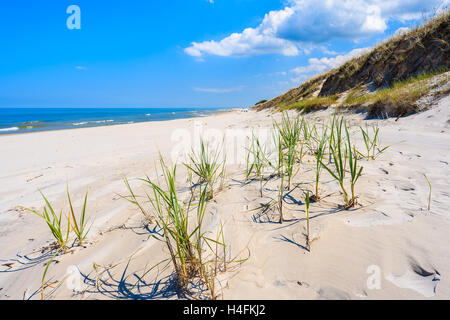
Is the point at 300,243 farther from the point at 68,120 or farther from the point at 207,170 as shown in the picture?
the point at 68,120

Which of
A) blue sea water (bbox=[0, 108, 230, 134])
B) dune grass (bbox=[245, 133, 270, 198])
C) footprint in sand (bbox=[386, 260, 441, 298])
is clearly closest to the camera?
footprint in sand (bbox=[386, 260, 441, 298])

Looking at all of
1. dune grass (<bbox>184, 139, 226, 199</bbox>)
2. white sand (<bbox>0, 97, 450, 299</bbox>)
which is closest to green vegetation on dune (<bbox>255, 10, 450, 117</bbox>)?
white sand (<bbox>0, 97, 450, 299</bbox>)

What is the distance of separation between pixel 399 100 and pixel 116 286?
5.81m

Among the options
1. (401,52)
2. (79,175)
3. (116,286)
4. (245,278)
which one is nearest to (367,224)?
(245,278)

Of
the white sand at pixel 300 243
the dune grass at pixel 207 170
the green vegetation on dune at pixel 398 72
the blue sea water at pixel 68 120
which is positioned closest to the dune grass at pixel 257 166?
the white sand at pixel 300 243

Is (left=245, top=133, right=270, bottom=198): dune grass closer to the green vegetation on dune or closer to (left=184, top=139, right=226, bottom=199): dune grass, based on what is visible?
(left=184, top=139, right=226, bottom=199): dune grass

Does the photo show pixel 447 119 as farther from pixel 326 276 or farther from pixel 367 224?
pixel 326 276

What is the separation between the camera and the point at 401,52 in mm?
8008

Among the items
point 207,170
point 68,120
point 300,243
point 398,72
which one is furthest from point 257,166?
point 68,120

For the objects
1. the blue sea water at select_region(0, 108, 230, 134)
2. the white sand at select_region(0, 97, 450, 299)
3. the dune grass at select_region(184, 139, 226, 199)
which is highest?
the blue sea water at select_region(0, 108, 230, 134)

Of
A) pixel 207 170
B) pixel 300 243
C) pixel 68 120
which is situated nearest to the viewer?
pixel 300 243

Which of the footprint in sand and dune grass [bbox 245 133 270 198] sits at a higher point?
dune grass [bbox 245 133 270 198]

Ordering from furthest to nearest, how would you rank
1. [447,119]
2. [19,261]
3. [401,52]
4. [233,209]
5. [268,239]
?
[401,52] → [447,119] → [233,209] → [19,261] → [268,239]

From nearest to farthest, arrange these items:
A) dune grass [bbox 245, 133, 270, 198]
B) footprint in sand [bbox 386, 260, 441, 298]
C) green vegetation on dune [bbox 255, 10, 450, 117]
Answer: footprint in sand [bbox 386, 260, 441, 298] → dune grass [bbox 245, 133, 270, 198] → green vegetation on dune [bbox 255, 10, 450, 117]
